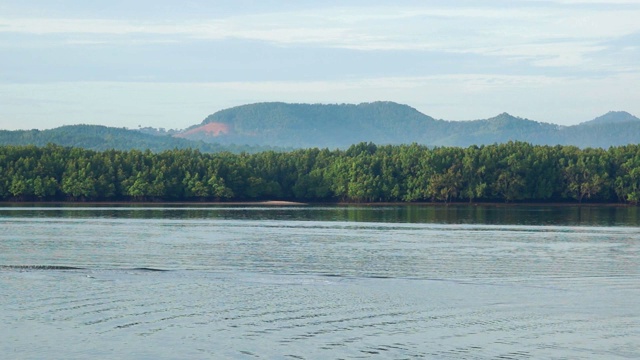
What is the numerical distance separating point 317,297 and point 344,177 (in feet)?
410

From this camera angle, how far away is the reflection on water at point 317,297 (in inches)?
1133

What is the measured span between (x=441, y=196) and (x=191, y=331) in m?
126

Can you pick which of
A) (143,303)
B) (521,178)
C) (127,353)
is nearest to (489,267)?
(143,303)

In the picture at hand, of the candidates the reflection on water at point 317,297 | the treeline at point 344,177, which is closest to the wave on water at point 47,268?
the reflection on water at point 317,297

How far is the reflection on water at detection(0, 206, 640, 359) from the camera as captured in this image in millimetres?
28781

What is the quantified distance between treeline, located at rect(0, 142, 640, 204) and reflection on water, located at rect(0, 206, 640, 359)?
3279 inches

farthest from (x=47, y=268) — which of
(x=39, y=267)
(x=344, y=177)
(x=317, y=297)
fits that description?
(x=344, y=177)

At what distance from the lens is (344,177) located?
162250 millimetres

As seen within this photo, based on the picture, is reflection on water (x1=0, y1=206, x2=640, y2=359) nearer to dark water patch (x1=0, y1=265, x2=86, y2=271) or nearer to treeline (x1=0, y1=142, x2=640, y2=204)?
dark water patch (x1=0, y1=265, x2=86, y2=271)

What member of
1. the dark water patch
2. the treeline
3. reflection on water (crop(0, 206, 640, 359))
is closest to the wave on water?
the dark water patch

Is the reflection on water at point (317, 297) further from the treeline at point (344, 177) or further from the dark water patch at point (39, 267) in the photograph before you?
the treeline at point (344, 177)

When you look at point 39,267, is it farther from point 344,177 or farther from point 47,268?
point 344,177

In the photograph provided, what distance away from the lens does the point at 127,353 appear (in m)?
27.6

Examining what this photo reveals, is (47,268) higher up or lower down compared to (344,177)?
lower down
